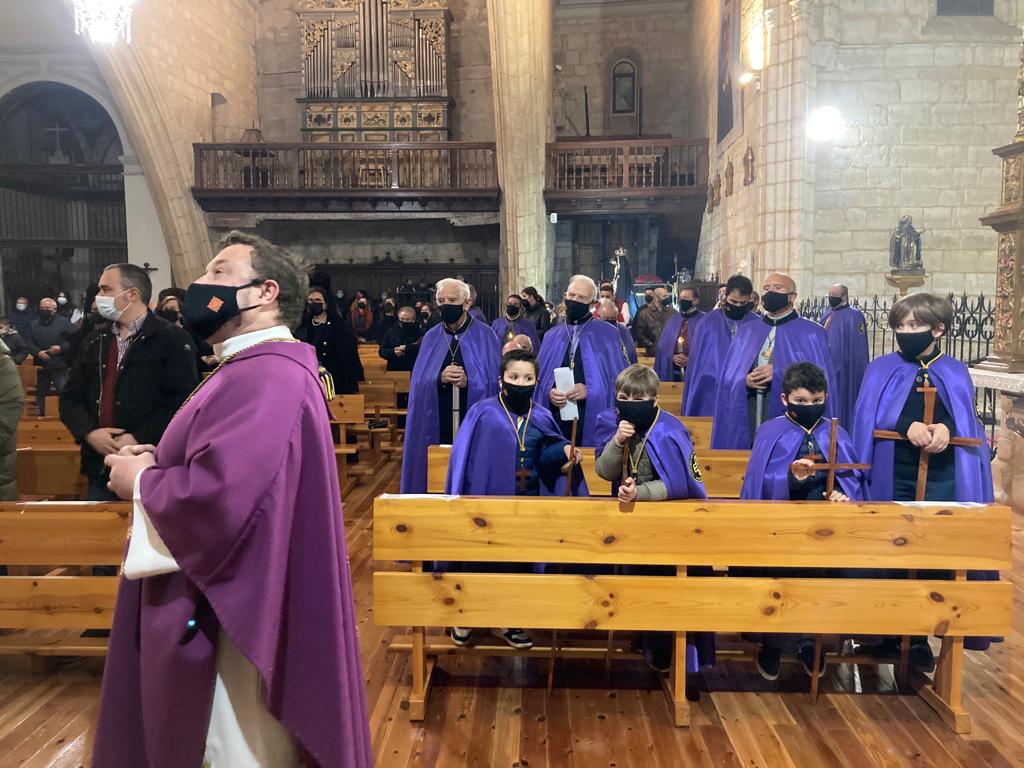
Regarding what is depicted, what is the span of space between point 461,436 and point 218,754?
6.84ft

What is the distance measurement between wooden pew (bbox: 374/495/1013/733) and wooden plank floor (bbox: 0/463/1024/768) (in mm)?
161

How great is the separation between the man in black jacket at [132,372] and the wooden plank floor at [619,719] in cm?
113

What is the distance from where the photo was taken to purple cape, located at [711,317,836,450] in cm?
539

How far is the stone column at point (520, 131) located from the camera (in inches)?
495

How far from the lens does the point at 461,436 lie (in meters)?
3.71

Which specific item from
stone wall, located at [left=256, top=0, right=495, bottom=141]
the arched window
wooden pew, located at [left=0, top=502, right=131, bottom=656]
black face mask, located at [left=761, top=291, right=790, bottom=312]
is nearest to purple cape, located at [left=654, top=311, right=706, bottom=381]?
black face mask, located at [left=761, top=291, right=790, bottom=312]

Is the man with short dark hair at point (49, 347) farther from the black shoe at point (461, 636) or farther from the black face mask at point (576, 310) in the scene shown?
the black shoe at point (461, 636)

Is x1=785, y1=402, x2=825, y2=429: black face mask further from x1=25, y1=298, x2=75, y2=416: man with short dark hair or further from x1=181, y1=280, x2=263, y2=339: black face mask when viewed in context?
x1=25, y1=298, x2=75, y2=416: man with short dark hair

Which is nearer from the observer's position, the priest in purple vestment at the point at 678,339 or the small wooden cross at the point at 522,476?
the small wooden cross at the point at 522,476

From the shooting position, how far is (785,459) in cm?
342

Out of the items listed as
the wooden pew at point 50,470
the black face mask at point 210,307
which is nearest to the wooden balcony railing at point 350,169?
the wooden pew at point 50,470

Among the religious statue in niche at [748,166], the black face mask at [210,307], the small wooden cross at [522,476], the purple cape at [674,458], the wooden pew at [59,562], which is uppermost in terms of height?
the religious statue in niche at [748,166]

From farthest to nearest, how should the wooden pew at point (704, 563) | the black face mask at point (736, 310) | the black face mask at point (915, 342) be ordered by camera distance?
the black face mask at point (736, 310) → the black face mask at point (915, 342) → the wooden pew at point (704, 563)

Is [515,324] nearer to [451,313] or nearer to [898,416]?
[451,313]
